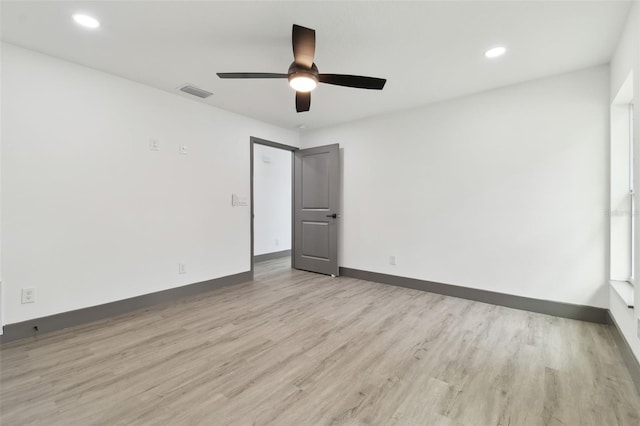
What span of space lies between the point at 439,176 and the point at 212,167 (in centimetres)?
318

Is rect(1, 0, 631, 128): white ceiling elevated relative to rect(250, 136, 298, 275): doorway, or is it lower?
elevated

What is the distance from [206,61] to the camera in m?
2.71

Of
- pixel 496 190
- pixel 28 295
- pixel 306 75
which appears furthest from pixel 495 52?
pixel 28 295

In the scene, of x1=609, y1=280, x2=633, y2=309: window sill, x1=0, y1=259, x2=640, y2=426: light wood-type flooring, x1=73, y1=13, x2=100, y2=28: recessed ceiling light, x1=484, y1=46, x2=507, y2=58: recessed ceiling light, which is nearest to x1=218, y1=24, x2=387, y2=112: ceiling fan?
x1=73, y1=13, x2=100, y2=28: recessed ceiling light

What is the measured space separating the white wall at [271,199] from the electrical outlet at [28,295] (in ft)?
11.6

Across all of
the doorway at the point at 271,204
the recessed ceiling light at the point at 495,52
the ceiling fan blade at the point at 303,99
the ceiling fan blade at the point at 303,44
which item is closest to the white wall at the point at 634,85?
the recessed ceiling light at the point at 495,52

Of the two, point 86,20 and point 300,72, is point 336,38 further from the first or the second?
point 86,20

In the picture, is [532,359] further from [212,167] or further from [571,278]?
[212,167]

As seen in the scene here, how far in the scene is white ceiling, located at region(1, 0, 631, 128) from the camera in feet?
6.50

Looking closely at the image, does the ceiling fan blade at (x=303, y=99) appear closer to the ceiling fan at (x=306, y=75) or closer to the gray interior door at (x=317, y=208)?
the ceiling fan at (x=306, y=75)

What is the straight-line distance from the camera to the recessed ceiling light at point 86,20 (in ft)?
6.81

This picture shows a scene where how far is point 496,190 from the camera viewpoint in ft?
11.0

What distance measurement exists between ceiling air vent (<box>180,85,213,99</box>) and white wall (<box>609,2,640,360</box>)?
3.90 metres

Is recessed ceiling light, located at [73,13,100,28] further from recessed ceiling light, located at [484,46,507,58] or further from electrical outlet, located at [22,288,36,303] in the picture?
recessed ceiling light, located at [484,46,507,58]
